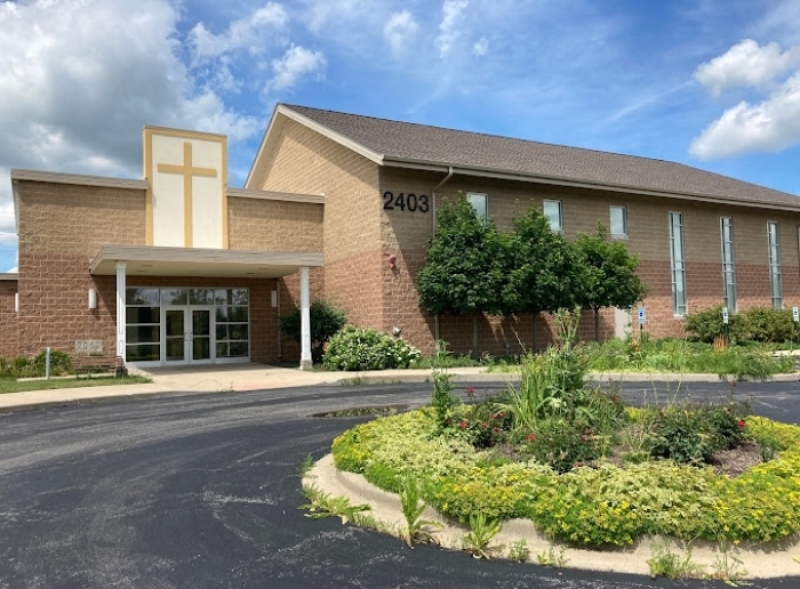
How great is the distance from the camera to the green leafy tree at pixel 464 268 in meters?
18.9

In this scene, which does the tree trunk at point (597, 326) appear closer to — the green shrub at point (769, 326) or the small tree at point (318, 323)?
the green shrub at point (769, 326)

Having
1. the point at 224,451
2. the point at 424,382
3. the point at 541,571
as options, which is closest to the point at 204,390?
the point at 424,382

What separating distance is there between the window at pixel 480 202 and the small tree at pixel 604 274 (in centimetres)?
319

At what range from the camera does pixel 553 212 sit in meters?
23.1

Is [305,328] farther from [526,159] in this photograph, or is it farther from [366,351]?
[526,159]

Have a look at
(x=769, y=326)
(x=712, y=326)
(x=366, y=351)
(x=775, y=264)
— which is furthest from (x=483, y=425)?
(x=775, y=264)

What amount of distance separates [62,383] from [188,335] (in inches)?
242

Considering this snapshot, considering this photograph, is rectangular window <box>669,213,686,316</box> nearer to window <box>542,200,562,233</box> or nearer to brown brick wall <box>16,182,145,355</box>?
window <box>542,200,562,233</box>

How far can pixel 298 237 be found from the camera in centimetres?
2308

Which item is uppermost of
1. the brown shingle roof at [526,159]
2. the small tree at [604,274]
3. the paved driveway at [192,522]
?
the brown shingle roof at [526,159]

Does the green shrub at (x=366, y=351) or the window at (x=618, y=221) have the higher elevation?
the window at (x=618, y=221)

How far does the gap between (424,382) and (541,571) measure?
11795mm

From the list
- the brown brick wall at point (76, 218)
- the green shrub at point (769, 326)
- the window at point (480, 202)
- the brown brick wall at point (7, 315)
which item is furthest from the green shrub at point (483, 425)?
the green shrub at point (769, 326)

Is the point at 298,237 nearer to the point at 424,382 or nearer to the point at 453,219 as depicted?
the point at 453,219
